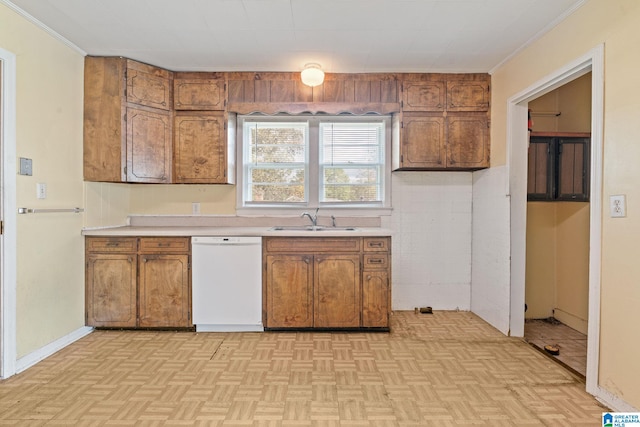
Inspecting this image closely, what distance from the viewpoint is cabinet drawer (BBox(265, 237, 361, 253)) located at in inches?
121

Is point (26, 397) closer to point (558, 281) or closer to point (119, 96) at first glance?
point (119, 96)

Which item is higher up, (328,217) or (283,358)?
(328,217)

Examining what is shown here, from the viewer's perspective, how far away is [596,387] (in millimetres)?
2068

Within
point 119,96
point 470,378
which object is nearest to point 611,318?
point 470,378

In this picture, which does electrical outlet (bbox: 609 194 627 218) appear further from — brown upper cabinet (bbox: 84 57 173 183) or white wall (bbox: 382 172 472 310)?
brown upper cabinet (bbox: 84 57 173 183)

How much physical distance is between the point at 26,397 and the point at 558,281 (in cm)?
445

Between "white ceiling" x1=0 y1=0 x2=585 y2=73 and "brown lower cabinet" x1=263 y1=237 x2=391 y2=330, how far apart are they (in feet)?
5.34

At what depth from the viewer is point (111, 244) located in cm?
308

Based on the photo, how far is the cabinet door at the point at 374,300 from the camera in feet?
10.1

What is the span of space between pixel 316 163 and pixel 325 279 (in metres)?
1.33

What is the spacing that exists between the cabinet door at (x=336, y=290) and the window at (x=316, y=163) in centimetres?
86

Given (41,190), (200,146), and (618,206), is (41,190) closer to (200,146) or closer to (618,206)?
(200,146)

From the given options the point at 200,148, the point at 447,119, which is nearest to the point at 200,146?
the point at 200,148

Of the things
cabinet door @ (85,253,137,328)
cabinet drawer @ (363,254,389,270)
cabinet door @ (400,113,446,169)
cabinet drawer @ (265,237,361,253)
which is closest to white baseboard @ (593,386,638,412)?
cabinet drawer @ (363,254,389,270)
